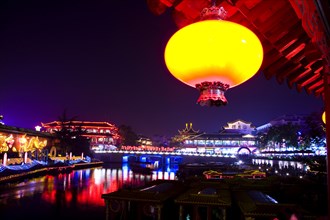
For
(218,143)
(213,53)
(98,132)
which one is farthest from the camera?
(98,132)

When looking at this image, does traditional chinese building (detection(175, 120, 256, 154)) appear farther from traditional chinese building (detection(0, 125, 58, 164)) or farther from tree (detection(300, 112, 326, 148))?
traditional chinese building (detection(0, 125, 58, 164))

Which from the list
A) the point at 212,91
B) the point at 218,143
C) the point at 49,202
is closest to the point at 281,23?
the point at 212,91

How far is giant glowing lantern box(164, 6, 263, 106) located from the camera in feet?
6.49

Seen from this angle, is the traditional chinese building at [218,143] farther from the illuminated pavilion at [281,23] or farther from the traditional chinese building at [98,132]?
the illuminated pavilion at [281,23]

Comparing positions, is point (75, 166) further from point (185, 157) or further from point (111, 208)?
point (111, 208)

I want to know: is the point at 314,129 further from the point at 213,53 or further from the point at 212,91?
the point at 213,53

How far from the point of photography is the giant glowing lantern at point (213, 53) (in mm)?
1978

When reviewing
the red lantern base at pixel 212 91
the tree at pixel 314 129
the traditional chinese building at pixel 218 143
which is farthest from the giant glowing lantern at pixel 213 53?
the traditional chinese building at pixel 218 143

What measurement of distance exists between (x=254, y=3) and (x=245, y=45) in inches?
27.6

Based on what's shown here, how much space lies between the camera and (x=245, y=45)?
2.02 meters

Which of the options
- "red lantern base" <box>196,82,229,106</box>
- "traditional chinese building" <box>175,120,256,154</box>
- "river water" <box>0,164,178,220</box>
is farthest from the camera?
"traditional chinese building" <box>175,120,256,154</box>

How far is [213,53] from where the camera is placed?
6.45ft

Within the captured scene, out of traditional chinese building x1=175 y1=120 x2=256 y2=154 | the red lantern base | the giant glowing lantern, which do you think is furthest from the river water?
traditional chinese building x1=175 y1=120 x2=256 y2=154

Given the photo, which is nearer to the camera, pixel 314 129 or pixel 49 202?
pixel 49 202
